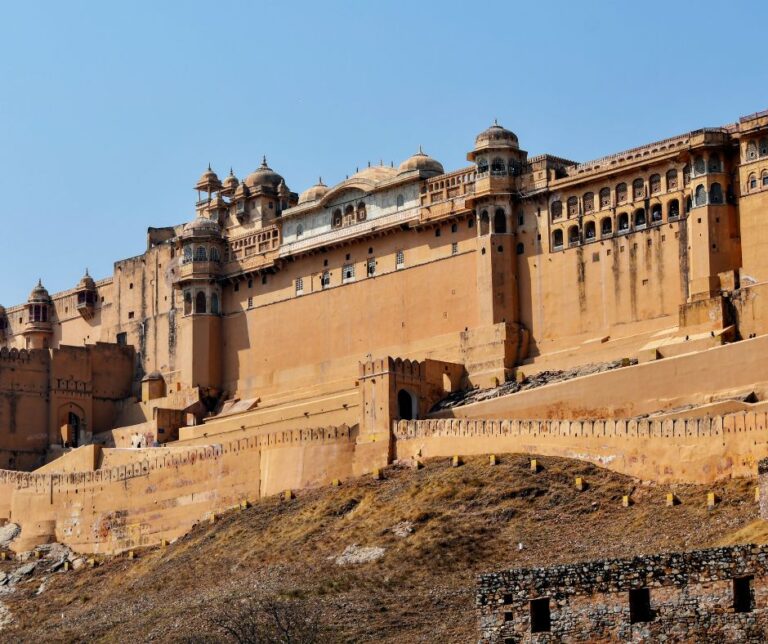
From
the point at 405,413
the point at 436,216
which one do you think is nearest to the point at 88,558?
the point at 405,413

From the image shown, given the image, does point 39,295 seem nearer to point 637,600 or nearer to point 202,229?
point 202,229

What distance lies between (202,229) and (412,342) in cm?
1325

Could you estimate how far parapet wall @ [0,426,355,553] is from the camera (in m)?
51.9

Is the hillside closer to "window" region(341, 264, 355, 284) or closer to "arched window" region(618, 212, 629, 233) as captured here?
"arched window" region(618, 212, 629, 233)

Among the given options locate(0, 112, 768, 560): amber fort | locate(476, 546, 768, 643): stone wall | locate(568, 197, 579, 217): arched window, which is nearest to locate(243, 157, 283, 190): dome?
locate(0, 112, 768, 560): amber fort

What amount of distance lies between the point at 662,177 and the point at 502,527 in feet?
57.7

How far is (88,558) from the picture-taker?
55594 mm

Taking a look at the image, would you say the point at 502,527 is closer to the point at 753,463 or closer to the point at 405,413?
the point at 753,463

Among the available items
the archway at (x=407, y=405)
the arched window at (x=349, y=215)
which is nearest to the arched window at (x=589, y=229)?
the archway at (x=407, y=405)

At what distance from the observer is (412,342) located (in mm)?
Result: 60438

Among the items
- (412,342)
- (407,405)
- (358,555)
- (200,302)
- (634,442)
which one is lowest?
(358,555)

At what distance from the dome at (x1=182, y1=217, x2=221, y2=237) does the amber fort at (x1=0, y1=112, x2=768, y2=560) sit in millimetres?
131

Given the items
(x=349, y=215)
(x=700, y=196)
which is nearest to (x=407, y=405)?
(x=700, y=196)

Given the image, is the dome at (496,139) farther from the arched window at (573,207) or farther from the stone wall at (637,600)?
the stone wall at (637,600)
